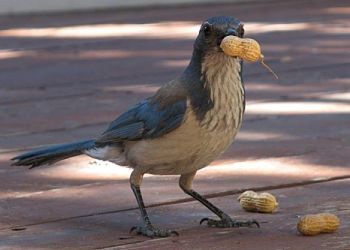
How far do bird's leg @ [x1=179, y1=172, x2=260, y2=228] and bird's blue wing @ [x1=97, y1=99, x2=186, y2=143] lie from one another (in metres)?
0.27

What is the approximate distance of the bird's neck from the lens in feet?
14.9

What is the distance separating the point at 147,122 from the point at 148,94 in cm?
352

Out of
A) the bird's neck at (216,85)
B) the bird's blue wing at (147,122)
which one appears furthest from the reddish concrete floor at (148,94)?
the bird's neck at (216,85)

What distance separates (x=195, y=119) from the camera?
4602mm

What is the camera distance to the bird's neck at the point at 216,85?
4543mm

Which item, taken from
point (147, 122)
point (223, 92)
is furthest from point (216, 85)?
point (147, 122)

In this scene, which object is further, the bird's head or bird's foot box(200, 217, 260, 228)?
bird's foot box(200, 217, 260, 228)

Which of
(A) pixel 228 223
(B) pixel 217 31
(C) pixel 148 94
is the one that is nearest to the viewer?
(B) pixel 217 31

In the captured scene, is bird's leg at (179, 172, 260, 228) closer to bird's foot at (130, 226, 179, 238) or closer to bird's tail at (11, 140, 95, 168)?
bird's foot at (130, 226, 179, 238)

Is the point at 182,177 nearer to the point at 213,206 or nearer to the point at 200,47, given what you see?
the point at 213,206

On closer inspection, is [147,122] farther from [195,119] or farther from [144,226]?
[144,226]

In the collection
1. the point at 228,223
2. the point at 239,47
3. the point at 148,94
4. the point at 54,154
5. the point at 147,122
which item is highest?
the point at 239,47

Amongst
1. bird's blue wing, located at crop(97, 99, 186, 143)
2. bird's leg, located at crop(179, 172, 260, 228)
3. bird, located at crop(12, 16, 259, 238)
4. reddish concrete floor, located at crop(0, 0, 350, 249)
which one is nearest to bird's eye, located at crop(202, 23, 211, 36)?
bird, located at crop(12, 16, 259, 238)

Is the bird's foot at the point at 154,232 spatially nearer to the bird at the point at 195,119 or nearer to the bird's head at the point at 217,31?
the bird at the point at 195,119
